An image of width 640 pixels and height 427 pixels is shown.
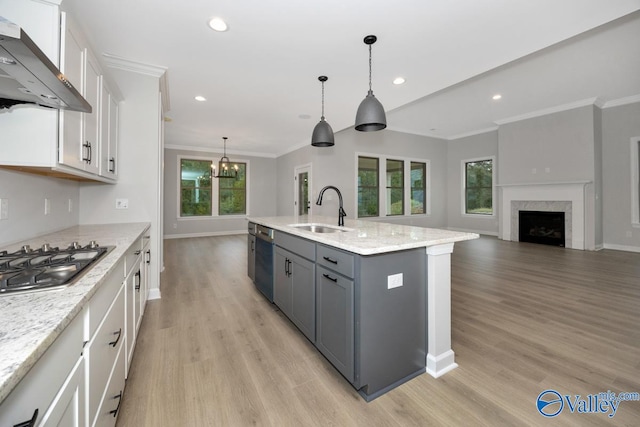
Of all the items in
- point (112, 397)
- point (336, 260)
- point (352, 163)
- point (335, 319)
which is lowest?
point (112, 397)

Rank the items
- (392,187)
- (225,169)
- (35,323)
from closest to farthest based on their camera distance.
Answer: (35,323)
(225,169)
(392,187)

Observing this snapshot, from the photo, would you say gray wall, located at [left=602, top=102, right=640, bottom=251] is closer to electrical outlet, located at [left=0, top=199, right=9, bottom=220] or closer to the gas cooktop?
the gas cooktop

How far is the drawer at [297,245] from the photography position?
6.57 feet

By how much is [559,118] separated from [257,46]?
6739 millimetres

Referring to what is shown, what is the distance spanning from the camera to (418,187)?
27.6 feet

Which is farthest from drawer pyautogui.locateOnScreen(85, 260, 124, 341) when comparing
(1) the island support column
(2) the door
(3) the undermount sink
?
(2) the door

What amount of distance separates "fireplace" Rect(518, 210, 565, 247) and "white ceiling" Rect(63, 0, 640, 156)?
255 cm

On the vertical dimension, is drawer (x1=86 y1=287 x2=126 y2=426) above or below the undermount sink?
below

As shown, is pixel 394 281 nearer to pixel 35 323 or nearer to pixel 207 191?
pixel 35 323

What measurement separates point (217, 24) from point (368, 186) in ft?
18.2

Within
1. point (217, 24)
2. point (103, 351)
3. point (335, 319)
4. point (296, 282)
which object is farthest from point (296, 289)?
point (217, 24)

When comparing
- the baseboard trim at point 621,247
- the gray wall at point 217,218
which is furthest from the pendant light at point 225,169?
the baseboard trim at point 621,247

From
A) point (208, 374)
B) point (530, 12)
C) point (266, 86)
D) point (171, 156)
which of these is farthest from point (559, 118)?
point (171, 156)

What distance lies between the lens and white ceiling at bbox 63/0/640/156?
2.26 meters
